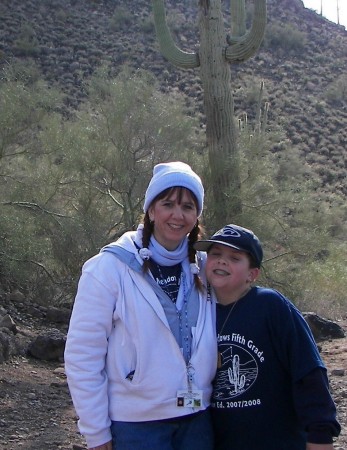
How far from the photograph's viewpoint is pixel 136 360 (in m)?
2.87

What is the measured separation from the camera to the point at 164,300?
294 centimetres

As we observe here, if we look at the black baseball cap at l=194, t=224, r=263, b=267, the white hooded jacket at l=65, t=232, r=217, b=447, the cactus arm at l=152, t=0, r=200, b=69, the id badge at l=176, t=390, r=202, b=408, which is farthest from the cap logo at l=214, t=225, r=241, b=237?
the cactus arm at l=152, t=0, r=200, b=69

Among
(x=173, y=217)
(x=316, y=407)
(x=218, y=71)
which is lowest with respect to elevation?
(x=316, y=407)

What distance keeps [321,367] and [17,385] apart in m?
4.29

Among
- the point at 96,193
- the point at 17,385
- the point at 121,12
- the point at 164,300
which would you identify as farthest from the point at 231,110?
the point at 121,12

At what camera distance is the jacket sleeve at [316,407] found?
280 cm

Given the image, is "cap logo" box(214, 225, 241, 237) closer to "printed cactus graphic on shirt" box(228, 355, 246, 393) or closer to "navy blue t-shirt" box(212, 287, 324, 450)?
"navy blue t-shirt" box(212, 287, 324, 450)

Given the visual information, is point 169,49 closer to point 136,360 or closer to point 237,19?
point 237,19

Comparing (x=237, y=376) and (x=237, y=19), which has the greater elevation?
(x=237, y=19)

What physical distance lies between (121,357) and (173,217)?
0.58 m

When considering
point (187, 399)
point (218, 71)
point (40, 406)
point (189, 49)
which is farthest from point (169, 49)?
point (189, 49)

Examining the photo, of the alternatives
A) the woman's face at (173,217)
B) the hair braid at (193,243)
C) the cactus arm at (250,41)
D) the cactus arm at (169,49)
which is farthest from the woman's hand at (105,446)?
the cactus arm at (169,49)

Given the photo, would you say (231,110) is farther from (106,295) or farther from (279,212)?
(106,295)

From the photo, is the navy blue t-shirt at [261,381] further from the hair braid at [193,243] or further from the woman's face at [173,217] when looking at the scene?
the woman's face at [173,217]
